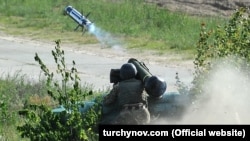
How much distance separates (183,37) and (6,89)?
11.4 meters

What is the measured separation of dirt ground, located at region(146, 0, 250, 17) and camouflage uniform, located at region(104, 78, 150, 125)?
20.9 m

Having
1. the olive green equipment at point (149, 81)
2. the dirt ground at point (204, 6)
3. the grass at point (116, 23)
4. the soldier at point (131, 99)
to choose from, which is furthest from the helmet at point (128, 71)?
the dirt ground at point (204, 6)

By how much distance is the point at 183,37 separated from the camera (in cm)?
2444

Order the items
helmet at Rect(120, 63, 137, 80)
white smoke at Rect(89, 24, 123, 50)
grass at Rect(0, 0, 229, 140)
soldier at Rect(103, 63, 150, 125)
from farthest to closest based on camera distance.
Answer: grass at Rect(0, 0, 229, 140) < white smoke at Rect(89, 24, 123, 50) < helmet at Rect(120, 63, 137, 80) < soldier at Rect(103, 63, 150, 125)

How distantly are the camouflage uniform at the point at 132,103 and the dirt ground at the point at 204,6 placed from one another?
20872mm

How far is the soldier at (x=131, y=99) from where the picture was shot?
926 cm

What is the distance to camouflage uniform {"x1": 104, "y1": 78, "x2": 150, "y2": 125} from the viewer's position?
9.26m

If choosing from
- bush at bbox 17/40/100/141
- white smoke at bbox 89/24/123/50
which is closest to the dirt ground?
white smoke at bbox 89/24/123/50

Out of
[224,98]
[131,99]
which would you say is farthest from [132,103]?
[224,98]

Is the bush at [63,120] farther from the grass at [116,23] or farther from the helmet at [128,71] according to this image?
the grass at [116,23]

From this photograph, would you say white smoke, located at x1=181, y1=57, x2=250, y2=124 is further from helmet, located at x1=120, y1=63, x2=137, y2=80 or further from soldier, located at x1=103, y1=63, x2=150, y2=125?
helmet, located at x1=120, y1=63, x2=137, y2=80

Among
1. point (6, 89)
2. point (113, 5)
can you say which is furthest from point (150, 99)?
point (113, 5)

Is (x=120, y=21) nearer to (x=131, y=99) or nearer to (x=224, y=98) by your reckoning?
(x=224, y=98)

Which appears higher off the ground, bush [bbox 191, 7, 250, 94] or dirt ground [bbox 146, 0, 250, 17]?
dirt ground [bbox 146, 0, 250, 17]
